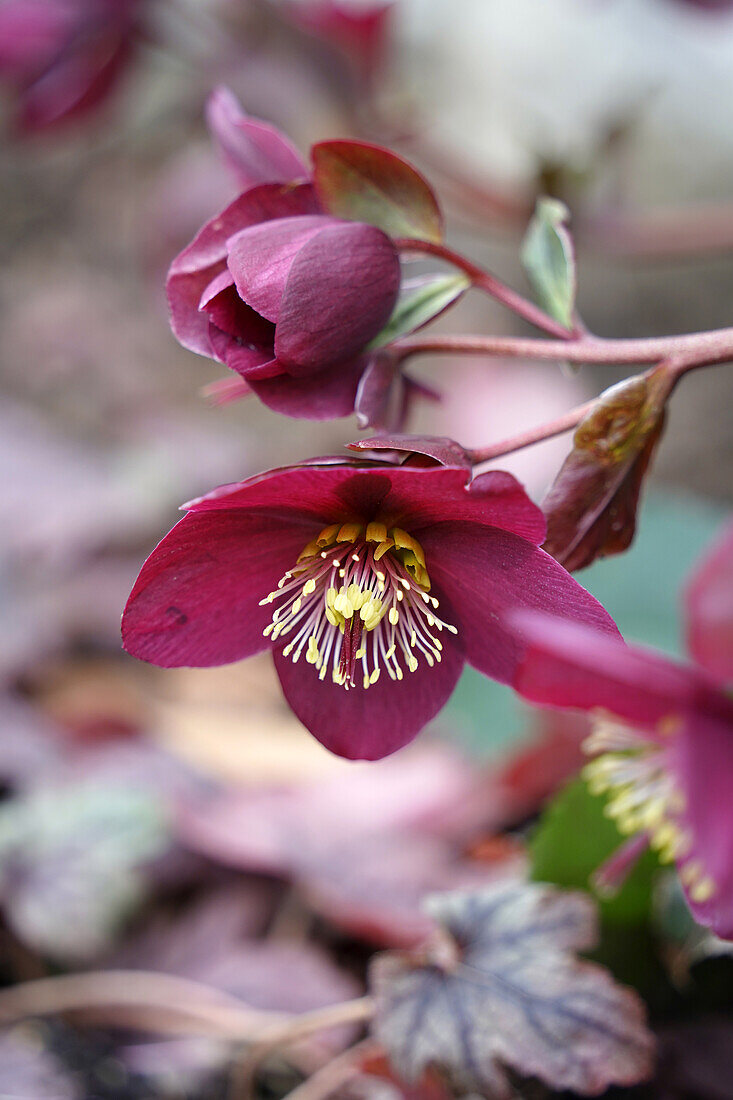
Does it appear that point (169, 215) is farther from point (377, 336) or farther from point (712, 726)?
point (712, 726)

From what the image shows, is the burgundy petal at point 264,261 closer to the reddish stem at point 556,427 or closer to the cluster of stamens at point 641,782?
the reddish stem at point 556,427

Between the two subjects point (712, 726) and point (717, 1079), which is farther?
point (717, 1079)

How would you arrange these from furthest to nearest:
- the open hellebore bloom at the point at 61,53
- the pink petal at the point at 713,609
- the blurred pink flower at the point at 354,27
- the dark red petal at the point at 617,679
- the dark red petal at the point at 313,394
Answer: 1. the blurred pink flower at the point at 354,27
2. the open hellebore bloom at the point at 61,53
3. the pink petal at the point at 713,609
4. the dark red petal at the point at 313,394
5. the dark red petal at the point at 617,679

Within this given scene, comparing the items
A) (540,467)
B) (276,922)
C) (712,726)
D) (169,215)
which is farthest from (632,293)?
Answer: (712,726)

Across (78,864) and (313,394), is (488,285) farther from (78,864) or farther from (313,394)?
(78,864)

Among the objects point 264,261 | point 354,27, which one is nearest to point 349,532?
point 264,261

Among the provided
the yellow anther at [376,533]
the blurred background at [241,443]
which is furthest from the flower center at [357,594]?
the blurred background at [241,443]
